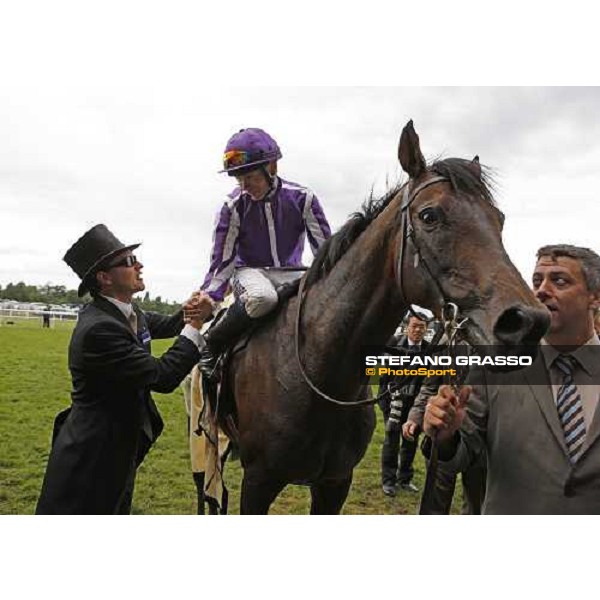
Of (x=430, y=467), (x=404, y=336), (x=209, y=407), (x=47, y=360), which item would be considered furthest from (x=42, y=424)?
(x=430, y=467)

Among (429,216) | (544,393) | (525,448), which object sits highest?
(429,216)

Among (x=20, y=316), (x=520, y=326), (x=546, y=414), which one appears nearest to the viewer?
(x=520, y=326)

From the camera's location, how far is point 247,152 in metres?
3.54

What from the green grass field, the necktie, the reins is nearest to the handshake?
the necktie

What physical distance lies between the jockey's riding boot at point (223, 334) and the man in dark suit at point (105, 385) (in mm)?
295

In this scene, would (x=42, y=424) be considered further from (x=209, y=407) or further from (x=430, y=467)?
(x=430, y=467)

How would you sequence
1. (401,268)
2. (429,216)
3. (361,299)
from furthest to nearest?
1. (361,299)
2. (401,268)
3. (429,216)

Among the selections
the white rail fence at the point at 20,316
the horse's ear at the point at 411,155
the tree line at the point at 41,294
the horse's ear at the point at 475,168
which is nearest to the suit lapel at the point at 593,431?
the horse's ear at the point at 475,168

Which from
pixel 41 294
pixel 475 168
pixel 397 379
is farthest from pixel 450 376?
pixel 41 294

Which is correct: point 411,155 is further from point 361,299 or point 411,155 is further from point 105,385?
point 105,385

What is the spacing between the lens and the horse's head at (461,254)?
82.2 inches

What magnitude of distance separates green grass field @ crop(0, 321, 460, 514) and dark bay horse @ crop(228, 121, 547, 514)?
2350 mm

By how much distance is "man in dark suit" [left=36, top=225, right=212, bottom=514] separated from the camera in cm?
295

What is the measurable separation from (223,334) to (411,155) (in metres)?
1.67
